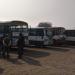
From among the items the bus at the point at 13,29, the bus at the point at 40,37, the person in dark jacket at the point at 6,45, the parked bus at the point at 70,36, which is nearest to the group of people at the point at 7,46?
the person in dark jacket at the point at 6,45

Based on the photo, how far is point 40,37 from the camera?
1154 inches

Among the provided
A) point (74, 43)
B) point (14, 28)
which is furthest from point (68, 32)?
point (14, 28)

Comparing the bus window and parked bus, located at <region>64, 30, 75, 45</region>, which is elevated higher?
the bus window

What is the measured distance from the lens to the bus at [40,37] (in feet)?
96.0

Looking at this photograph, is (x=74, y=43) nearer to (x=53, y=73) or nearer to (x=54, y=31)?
(x=54, y=31)

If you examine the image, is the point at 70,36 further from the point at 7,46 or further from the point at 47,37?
the point at 7,46

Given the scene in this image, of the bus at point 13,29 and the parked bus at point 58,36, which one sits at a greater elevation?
the bus at point 13,29

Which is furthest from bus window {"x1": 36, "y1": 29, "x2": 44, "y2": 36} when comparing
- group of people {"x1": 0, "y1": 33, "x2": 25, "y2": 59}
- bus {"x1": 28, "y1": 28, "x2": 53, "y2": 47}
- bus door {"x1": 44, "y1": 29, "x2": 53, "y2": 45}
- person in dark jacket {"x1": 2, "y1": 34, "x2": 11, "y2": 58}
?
person in dark jacket {"x1": 2, "y1": 34, "x2": 11, "y2": 58}

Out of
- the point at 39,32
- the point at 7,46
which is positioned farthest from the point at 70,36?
the point at 7,46

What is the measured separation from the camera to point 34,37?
29.6 m

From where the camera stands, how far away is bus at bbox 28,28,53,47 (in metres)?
29.3

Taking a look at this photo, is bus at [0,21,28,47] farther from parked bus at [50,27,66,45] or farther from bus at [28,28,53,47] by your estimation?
parked bus at [50,27,66,45]

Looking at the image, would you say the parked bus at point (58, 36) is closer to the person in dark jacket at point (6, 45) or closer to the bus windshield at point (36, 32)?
the bus windshield at point (36, 32)

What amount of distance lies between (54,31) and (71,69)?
18847mm
